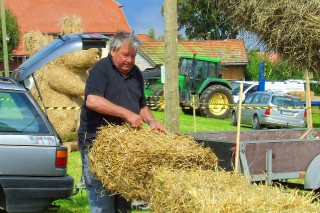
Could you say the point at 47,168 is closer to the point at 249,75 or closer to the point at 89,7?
the point at 249,75

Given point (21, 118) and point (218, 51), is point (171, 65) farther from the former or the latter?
point (218, 51)

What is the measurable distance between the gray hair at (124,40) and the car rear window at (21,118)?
226 centimetres

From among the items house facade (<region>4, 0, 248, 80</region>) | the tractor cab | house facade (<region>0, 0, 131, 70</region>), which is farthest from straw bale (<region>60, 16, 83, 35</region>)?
house facade (<region>0, 0, 131, 70</region>)

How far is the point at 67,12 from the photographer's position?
58688 mm

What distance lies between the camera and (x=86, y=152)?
5.70m

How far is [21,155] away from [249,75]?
5054 centimetres

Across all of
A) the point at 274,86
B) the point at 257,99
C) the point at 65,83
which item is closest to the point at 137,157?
the point at 65,83

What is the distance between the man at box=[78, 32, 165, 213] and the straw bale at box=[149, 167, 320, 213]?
0.73 metres

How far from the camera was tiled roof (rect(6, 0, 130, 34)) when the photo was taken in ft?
195

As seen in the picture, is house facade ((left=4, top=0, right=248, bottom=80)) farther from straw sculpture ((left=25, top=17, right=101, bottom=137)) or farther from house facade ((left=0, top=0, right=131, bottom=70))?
straw sculpture ((left=25, top=17, right=101, bottom=137))

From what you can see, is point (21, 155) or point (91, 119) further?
point (21, 155)

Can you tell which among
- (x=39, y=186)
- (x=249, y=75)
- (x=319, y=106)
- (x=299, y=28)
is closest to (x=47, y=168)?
(x=39, y=186)

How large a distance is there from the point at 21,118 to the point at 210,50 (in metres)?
43.7

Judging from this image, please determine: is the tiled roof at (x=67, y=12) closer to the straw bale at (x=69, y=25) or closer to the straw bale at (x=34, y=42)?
the straw bale at (x=34, y=42)
